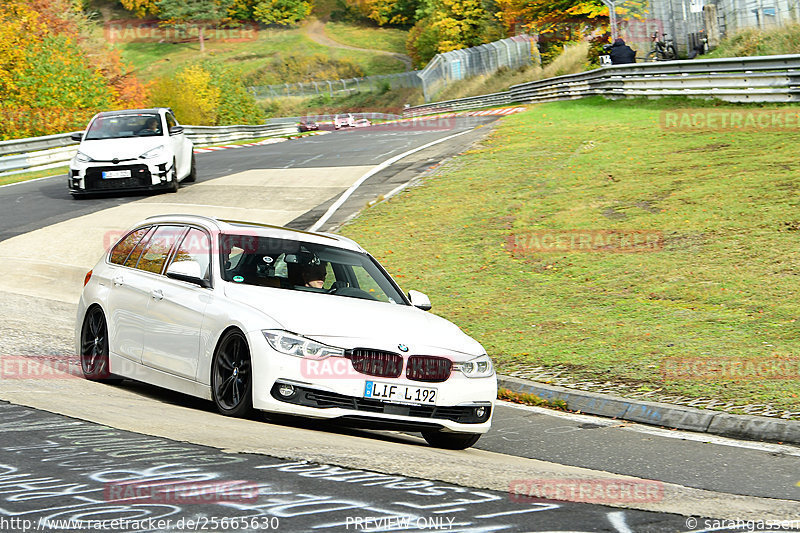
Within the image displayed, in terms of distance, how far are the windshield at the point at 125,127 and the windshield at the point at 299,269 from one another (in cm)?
1535

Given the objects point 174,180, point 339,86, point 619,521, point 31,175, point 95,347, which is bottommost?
point 619,521

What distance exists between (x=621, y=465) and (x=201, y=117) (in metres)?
63.5

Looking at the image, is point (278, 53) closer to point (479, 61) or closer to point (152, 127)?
point (479, 61)

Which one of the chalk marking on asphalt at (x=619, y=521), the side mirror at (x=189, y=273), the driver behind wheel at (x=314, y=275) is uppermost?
the side mirror at (x=189, y=273)

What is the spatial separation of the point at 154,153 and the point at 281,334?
16592 mm

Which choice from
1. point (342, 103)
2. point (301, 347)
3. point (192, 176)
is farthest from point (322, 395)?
point (342, 103)

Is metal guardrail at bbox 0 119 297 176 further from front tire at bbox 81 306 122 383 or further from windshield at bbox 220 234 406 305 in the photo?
windshield at bbox 220 234 406 305

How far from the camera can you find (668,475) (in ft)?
23.2

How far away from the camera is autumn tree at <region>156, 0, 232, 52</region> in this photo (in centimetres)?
13888

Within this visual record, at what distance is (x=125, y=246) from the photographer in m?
9.78

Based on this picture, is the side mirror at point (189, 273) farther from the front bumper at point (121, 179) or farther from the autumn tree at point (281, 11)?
the autumn tree at point (281, 11)

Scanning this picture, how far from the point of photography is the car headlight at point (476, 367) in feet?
25.6

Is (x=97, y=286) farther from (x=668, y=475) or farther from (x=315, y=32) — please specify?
(x=315, y=32)

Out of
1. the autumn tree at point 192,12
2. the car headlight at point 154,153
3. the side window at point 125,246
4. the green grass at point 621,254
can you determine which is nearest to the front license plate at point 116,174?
the car headlight at point 154,153
